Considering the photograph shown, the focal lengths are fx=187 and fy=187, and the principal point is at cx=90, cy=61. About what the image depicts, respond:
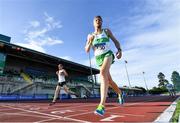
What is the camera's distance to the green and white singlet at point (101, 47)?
12.8 feet

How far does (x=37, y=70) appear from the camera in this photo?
4841cm

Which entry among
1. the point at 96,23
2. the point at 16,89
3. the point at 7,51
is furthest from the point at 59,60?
the point at 96,23

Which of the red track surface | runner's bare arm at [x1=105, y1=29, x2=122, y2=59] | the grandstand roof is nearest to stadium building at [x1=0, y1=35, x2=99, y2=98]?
the grandstand roof

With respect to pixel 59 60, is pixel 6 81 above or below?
below

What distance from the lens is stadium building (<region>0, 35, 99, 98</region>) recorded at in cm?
3497

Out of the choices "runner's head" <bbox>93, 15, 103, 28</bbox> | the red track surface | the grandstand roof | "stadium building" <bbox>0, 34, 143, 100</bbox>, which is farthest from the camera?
the grandstand roof

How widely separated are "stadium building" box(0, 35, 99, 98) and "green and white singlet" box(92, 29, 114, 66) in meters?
30.6

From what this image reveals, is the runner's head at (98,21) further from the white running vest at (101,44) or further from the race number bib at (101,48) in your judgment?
the race number bib at (101,48)

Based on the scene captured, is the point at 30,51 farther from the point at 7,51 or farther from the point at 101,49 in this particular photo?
the point at 101,49

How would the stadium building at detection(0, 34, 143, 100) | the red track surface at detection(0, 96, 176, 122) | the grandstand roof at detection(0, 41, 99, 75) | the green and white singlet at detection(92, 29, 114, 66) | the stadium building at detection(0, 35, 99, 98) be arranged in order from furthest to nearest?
the grandstand roof at detection(0, 41, 99, 75) → the stadium building at detection(0, 35, 99, 98) → the stadium building at detection(0, 34, 143, 100) → the red track surface at detection(0, 96, 176, 122) → the green and white singlet at detection(92, 29, 114, 66)

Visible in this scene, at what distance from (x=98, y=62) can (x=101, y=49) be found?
0.93 feet

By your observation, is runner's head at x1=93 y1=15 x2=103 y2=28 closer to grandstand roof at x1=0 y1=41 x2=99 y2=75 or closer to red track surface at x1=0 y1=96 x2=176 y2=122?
red track surface at x1=0 y1=96 x2=176 y2=122

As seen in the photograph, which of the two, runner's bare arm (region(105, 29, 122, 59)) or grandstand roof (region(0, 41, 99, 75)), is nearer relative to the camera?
runner's bare arm (region(105, 29, 122, 59))

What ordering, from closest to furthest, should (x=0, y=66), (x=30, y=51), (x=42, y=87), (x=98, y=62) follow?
1. (x=98, y=62)
2. (x=0, y=66)
3. (x=42, y=87)
4. (x=30, y=51)
